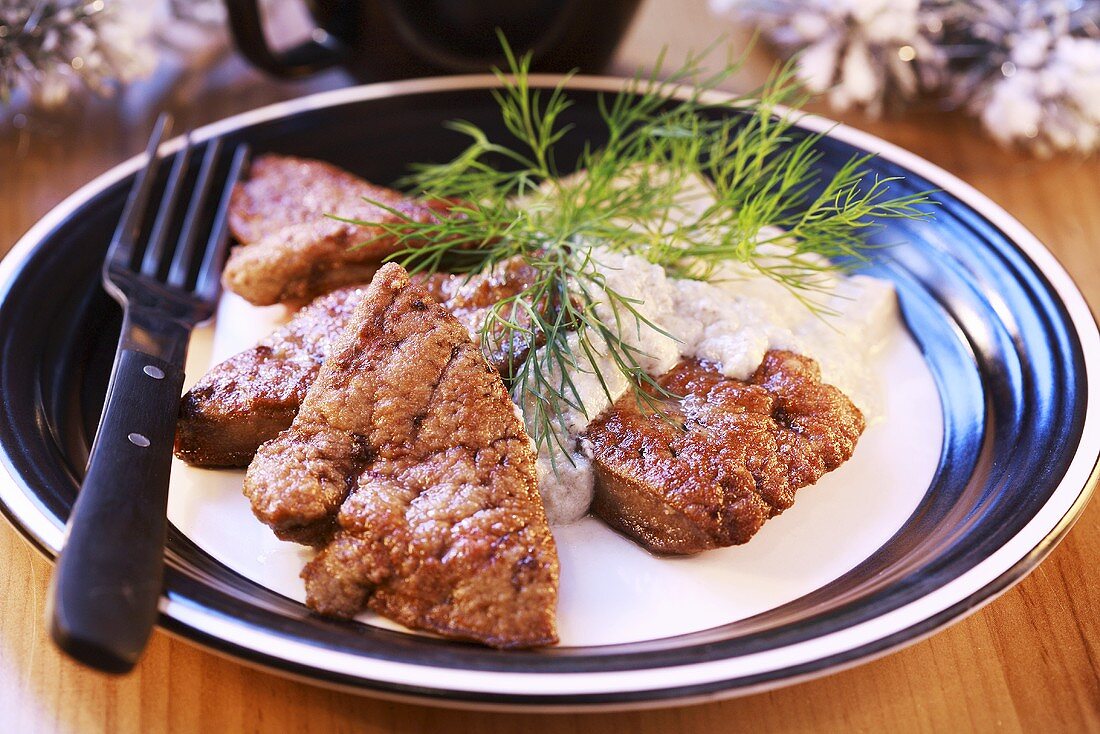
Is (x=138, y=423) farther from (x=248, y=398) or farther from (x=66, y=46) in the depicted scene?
(x=66, y=46)

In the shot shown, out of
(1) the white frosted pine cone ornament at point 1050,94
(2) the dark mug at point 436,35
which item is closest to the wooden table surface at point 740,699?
(1) the white frosted pine cone ornament at point 1050,94

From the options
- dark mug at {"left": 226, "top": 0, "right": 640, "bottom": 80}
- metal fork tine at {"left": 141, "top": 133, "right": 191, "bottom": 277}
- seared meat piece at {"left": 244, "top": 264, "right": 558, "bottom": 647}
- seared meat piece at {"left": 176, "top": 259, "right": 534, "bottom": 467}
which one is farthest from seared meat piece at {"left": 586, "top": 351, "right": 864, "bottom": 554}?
dark mug at {"left": 226, "top": 0, "right": 640, "bottom": 80}

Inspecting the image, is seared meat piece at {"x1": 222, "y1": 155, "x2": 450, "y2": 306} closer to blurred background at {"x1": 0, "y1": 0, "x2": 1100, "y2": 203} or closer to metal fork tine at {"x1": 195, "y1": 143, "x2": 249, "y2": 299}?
metal fork tine at {"x1": 195, "y1": 143, "x2": 249, "y2": 299}

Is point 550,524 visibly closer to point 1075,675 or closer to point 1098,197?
point 1075,675

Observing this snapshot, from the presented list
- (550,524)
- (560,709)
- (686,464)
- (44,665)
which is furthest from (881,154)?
(44,665)

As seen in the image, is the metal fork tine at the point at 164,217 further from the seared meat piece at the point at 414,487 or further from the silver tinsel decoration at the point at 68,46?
the seared meat piece at the point at 414,487

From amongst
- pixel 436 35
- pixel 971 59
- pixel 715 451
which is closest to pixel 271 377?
pixel 715 451
